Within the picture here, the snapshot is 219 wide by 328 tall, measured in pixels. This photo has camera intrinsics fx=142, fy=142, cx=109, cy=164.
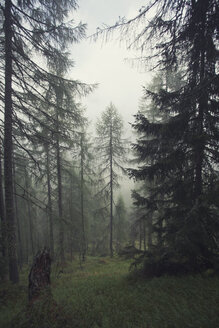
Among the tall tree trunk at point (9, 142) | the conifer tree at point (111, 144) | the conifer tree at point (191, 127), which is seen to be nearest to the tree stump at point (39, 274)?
the tall tree trunk at point (9, 142)

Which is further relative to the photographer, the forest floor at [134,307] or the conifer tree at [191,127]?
the conifer tree at [191,127]

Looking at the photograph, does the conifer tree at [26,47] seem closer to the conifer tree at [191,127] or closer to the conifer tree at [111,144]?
the conifer tree at [191,127]

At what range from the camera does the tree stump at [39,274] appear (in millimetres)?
3445

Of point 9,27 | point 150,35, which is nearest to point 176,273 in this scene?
point 150,35

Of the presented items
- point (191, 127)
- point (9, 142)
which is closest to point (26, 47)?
point (9, 142)

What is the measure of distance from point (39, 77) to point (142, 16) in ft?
14.9

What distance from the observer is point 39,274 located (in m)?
3.59

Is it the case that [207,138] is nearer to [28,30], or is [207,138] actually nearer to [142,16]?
[142,16]

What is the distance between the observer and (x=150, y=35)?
3.83m

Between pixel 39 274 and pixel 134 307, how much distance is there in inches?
105

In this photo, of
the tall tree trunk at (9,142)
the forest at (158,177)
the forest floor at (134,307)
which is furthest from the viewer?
the tall tree trunk at (9,142)

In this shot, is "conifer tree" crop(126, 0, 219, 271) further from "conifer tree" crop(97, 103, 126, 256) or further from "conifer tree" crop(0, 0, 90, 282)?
"conifer tree" crop(97, 103, 126, 256)

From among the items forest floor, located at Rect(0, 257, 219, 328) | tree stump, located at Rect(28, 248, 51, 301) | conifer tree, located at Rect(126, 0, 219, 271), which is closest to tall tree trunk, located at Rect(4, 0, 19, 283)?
forest floor, located at Rect(0, 257, 219, 328)

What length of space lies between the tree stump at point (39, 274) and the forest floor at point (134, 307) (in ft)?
1.02
